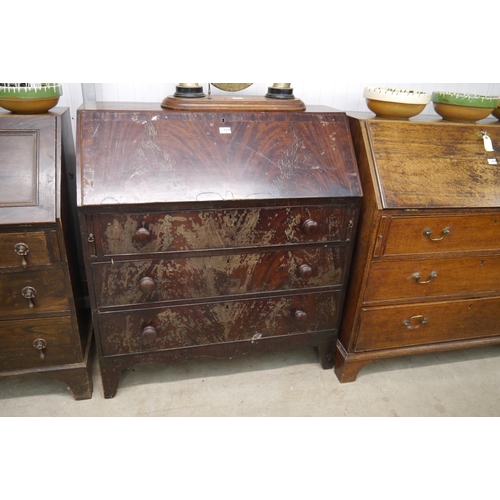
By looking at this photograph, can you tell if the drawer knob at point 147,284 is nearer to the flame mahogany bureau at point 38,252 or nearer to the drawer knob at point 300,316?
the flame mahogany bureau at point 38,252

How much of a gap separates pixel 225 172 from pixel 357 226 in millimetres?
619

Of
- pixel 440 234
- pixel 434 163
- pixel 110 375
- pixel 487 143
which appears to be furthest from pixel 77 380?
pixel 487 143

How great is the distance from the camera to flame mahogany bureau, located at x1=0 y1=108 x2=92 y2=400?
1.32 metres

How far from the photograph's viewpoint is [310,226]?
58.3 inches

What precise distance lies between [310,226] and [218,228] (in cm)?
36

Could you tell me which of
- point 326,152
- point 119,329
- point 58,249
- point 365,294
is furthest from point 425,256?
point 58,249

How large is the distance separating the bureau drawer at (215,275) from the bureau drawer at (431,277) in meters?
0.16

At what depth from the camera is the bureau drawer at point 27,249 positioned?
1.32 m

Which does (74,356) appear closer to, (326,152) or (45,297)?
(45,297)

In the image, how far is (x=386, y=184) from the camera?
1494 mm

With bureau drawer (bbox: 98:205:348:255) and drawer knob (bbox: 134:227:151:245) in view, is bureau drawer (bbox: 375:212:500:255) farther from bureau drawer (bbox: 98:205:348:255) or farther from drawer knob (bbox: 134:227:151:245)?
drawer knob (bbox: 134:227:151:245)

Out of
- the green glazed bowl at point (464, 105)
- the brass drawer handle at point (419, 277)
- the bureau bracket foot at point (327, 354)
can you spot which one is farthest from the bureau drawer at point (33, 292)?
the green glazed bowl at point (464, 105)

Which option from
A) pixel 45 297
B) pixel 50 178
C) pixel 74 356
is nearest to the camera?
pixel 50 178

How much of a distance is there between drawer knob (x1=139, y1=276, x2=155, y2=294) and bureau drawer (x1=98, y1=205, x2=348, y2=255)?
0.11m
